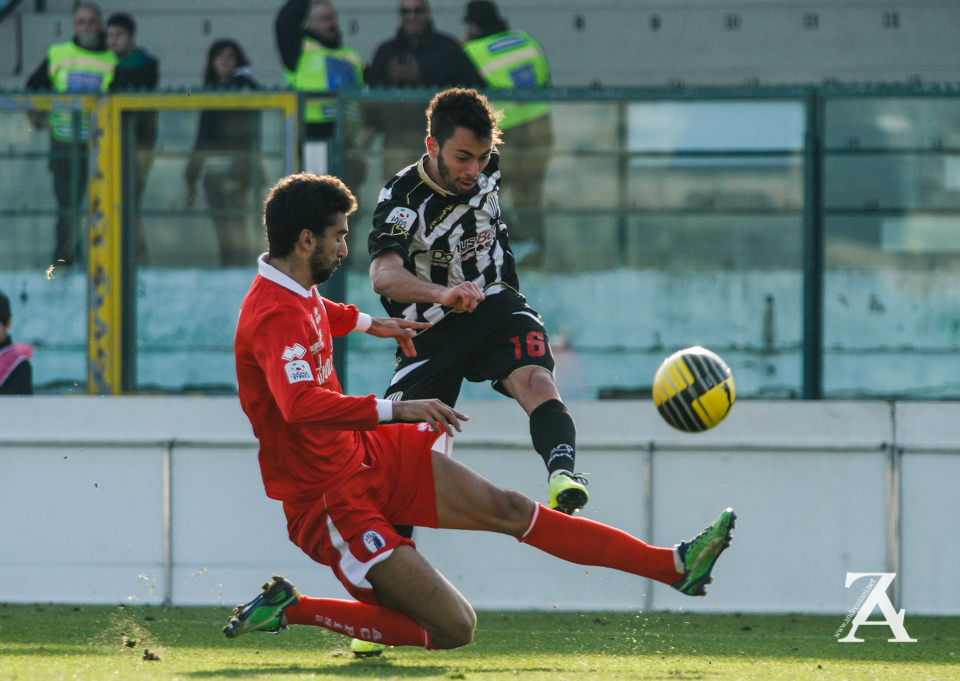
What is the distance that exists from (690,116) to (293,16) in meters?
2.96

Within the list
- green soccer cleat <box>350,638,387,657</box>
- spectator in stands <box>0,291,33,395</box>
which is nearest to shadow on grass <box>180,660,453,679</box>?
green soccer cleat <box>350,638,387,657</box>

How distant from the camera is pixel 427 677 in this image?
5.12 metres

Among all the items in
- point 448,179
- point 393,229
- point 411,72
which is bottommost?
point 393,229

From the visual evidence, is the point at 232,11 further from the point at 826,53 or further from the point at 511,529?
the point at 511,529

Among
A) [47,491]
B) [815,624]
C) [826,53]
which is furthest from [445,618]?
[826,53]

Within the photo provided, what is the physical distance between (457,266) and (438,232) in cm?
15

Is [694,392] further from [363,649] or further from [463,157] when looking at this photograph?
[363,649]

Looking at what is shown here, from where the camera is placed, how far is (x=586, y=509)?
779cm

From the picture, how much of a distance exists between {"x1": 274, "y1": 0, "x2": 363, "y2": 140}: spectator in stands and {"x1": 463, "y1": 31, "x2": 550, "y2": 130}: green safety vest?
0.92 metres

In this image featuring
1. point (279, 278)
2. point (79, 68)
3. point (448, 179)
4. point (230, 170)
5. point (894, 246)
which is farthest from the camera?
point (79, 68)

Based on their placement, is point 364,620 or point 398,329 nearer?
point 364,620

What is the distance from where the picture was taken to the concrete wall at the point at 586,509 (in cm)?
754

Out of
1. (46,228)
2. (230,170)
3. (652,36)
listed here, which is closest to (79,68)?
(46,228)

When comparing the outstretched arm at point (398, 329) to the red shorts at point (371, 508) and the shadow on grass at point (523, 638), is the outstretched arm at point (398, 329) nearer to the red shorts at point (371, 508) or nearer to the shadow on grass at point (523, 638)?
the red shorts at point (371, 508)
